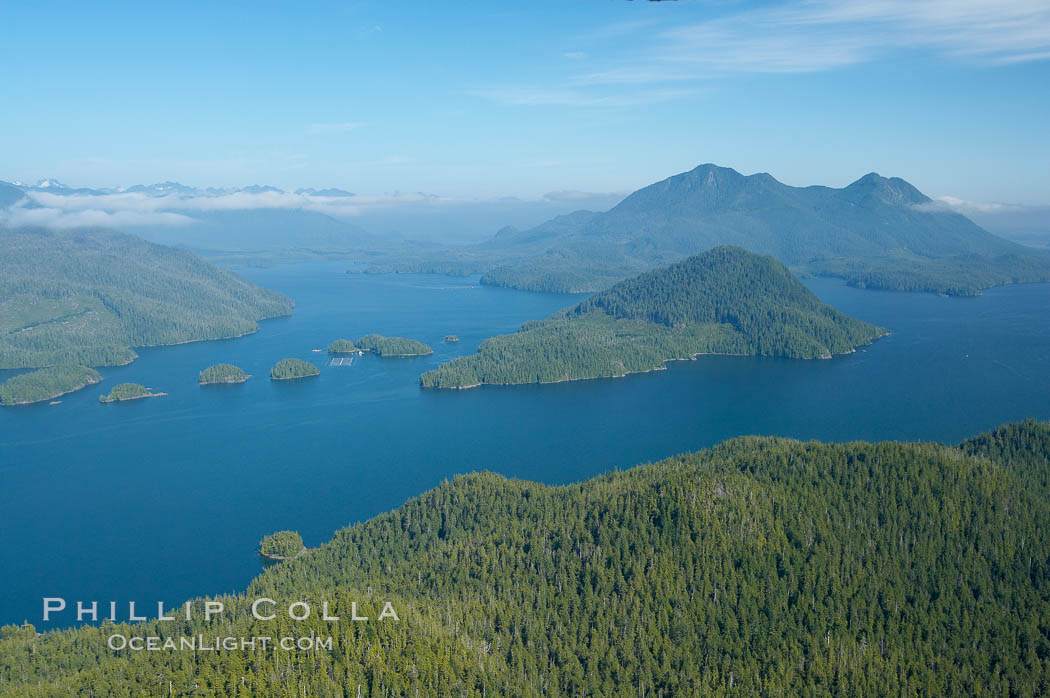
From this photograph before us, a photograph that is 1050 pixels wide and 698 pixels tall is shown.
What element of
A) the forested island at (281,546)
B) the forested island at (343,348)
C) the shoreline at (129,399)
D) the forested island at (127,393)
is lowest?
the forested island at (281,546)

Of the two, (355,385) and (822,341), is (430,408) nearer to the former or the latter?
(355,385)

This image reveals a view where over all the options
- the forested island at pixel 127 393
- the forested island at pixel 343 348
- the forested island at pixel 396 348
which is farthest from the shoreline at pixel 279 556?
→ the forested island at pixel 343 348

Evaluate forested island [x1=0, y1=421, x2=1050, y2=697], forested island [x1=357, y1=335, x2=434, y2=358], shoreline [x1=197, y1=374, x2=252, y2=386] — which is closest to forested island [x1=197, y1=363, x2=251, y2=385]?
shoreline [x1=197, y1=374, x2=252, y2=386]

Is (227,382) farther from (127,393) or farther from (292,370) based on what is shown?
(127,393)

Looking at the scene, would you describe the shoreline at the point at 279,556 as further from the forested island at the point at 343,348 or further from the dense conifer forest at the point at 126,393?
the forested island at the point at 343,348

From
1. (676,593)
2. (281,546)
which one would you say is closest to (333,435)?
(281,546)

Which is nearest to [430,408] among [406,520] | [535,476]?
[535,476]

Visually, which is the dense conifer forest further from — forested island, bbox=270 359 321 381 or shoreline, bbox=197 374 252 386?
forested island, bbox=270 359 321 381
